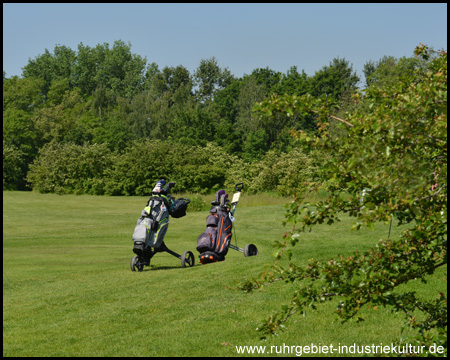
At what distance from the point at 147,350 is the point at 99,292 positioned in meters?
4.48

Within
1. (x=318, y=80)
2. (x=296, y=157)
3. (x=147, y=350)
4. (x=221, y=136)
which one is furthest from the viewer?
(x=318, y=80)

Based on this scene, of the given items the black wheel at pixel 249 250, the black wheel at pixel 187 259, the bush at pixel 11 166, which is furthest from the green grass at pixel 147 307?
the bush at pixel 11 166

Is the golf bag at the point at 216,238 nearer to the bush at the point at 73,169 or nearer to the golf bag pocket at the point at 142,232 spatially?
the golf bag pocket at the point at 142,232

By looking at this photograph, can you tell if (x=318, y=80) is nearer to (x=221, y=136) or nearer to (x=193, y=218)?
(x=221, y=136)

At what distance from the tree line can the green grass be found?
26656mm

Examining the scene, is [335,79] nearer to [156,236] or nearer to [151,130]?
[151,130]

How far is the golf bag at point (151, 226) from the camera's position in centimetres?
1420

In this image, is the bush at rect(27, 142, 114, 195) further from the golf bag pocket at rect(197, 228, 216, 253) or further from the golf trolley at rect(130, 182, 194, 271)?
the golf bag pocket at rect(197, 228, 216, 253)

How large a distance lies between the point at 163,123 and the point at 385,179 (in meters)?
64.8

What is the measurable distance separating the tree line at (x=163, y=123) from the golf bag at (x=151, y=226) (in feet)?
89.8

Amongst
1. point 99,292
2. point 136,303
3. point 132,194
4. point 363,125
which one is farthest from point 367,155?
point 132,194

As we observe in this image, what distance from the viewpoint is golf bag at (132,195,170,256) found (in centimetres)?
1420

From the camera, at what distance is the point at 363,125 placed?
459 cm

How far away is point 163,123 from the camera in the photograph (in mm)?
68062
